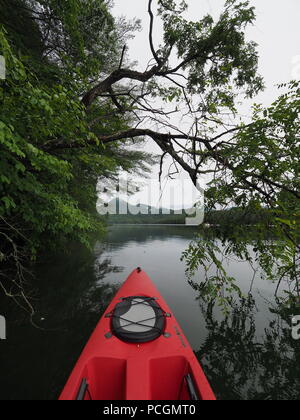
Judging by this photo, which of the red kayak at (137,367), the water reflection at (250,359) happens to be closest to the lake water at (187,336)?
the water reflection at (250,359)

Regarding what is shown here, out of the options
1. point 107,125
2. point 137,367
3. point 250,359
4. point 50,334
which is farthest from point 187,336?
point 107,125

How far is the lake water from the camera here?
262cm

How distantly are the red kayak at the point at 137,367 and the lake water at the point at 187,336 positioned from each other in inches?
42.5

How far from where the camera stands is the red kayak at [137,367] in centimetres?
173

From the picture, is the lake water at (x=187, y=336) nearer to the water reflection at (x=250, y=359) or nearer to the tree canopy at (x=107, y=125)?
the water reflection at (x=250, y=359)

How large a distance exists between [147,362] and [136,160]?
10.8 meters

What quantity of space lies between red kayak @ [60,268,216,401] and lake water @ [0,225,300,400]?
42.5 inches

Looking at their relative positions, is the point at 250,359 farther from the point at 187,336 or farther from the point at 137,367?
the point at 137,367

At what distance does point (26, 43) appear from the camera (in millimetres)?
4820

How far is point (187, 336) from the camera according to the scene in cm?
372

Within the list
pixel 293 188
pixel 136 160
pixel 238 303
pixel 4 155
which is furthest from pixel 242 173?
pixel 136 160

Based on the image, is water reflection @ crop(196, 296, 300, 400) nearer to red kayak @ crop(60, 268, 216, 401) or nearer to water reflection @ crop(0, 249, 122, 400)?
red kayak @ crop(60, 268, 216, 401)

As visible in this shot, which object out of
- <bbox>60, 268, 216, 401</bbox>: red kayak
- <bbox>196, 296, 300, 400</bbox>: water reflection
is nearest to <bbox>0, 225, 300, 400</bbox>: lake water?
<bbox>196, 296, 300, 400</bbox>: water reflection

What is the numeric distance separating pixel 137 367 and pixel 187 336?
7.49 feet
